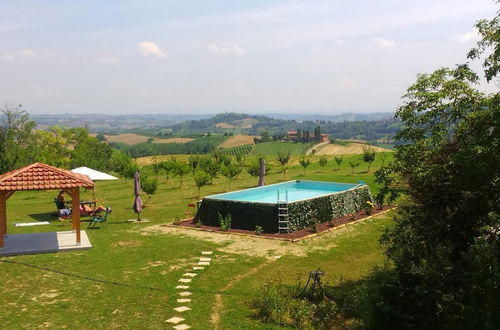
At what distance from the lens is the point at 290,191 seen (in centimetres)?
3114

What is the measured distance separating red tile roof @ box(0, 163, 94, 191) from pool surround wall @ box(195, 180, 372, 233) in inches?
244

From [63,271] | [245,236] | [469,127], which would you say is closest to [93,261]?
[63,271]

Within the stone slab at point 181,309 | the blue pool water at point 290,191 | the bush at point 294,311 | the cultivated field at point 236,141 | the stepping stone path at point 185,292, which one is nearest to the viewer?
the stepping stone path at point 185,292

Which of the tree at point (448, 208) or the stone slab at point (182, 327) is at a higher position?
the tree at point (448, 208)

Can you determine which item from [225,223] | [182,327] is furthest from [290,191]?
[182,327]

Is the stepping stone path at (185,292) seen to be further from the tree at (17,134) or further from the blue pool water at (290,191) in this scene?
the tree at (17,134)

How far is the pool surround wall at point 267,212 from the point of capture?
1952 cm

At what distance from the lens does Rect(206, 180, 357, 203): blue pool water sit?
27042 mm

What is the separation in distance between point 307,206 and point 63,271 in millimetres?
10685

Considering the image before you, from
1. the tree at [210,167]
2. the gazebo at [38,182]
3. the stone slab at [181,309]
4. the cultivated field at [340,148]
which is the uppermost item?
the gazebo at [38,182]

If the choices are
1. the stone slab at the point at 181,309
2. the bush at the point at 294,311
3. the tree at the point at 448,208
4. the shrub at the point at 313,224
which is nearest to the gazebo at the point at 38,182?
the stone slab at the point at 181,309

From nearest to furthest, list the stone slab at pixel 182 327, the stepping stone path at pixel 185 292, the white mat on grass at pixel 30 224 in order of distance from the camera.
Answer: the stone slab at pixel 182 327 < the stepping stone path at pixel 185 292 < the white mat on grass at pixel 30 224

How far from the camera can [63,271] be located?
1376 cm

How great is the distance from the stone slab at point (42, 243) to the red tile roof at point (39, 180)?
220 cm
